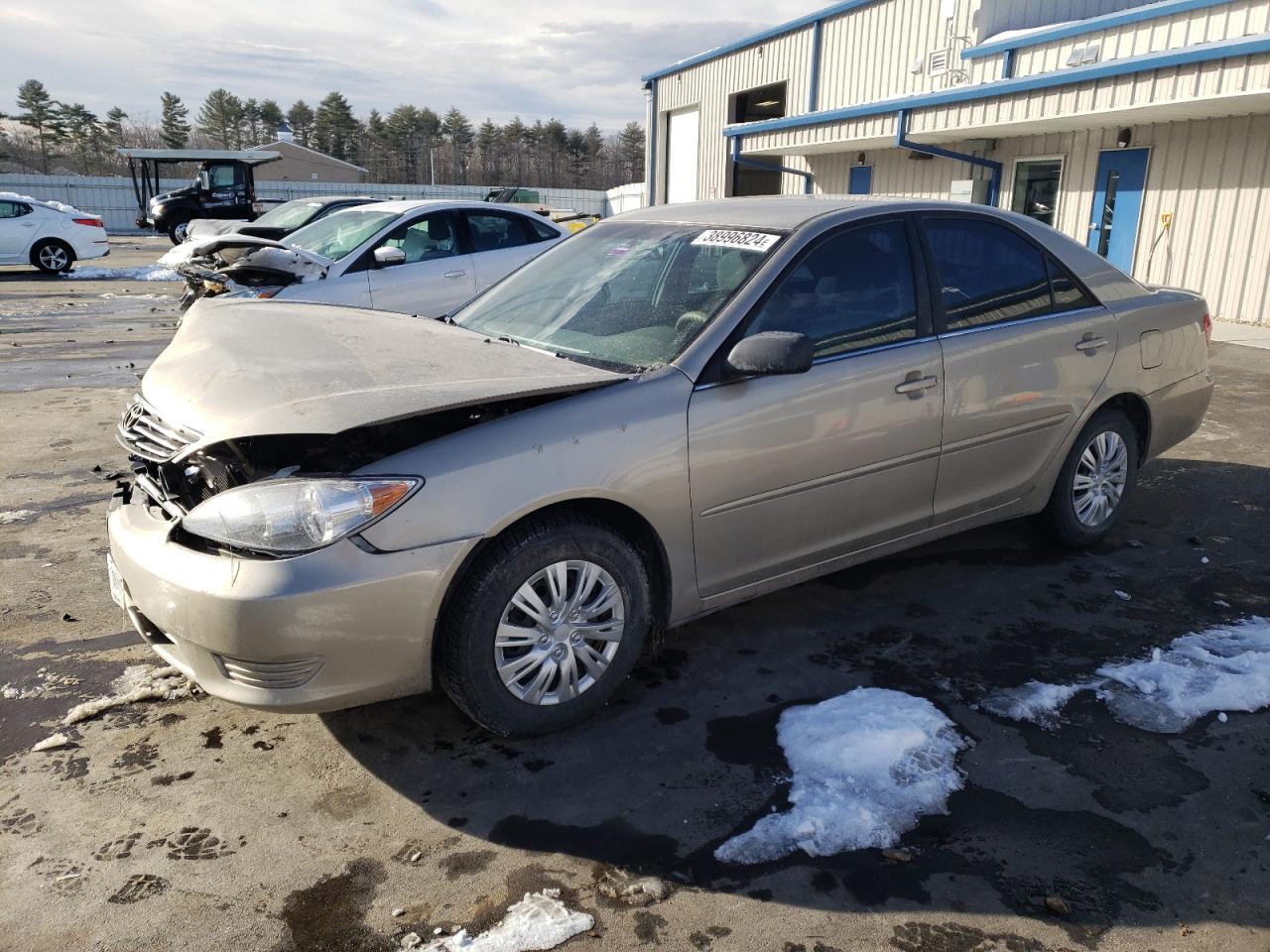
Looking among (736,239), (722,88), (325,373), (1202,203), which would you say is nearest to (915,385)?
(736,239)

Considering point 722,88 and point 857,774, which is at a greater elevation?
point 722,88

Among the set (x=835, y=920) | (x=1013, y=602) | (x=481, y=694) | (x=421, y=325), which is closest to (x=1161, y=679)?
(x=1013, y=602)

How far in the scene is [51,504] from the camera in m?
5.23

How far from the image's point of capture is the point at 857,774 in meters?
2.77

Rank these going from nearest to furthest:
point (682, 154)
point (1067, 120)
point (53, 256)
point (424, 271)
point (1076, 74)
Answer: point (424, 271), point (1076, 74), point (1067, 120), point (53, 256), point (682, 154)

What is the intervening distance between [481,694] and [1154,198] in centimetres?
1376

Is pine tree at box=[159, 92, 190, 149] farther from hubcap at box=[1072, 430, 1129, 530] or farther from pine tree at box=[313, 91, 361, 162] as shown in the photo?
hubcap at box=[1072, 430, 1129, 530]

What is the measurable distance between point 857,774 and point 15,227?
842 inches

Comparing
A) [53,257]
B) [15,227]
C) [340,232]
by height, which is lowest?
[53,257]

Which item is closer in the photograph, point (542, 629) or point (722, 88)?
point (542, 629)

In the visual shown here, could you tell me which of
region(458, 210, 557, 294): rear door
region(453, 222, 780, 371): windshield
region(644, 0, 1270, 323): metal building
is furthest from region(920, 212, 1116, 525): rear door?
region(644, 0, 1270, 323): metal building

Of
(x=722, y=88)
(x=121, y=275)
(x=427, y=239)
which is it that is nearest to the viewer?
(x=427, y=239)

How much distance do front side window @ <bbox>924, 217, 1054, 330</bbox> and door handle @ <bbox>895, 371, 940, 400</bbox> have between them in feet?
0.99

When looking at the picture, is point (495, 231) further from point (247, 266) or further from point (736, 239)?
point (736, 239)
